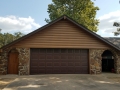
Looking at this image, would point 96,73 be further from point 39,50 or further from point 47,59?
point 39,50

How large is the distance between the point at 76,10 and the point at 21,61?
1800cm

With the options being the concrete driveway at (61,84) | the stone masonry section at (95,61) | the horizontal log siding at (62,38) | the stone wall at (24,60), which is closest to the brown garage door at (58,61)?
the stone wall at (24,60)

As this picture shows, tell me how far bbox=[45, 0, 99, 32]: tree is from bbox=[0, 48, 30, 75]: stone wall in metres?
15.1

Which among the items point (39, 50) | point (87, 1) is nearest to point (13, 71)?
point (39, 50)

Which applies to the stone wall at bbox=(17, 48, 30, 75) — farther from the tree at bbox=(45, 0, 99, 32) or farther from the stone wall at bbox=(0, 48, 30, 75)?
the tree at bbox=(45, 0, 99, 32)

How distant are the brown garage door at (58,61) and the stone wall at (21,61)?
18.7 inches

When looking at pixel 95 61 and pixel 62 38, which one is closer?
pixel 62 38

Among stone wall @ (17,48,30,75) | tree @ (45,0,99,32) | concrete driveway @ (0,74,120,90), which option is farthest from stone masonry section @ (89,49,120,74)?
tree @ (45,0,99,32)

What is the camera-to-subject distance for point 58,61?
51.9ft

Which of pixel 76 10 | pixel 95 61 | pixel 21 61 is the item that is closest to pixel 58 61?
pixel 21 61

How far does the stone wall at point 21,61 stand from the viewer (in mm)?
15297

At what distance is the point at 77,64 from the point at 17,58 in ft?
19.1

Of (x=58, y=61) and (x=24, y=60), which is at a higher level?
(x=24, y=60)

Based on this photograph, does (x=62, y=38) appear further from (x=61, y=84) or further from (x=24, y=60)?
(x=61, y=84)
